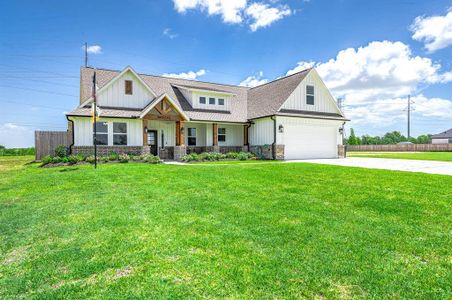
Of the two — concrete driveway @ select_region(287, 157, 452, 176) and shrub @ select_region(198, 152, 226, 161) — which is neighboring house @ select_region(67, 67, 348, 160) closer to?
shrub @ select_region(198, 152, 226, 161)

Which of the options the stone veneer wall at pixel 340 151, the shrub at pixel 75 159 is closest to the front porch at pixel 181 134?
the shrub at pixel 75 159

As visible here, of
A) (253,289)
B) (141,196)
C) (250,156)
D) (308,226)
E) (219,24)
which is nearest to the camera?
(253,289)

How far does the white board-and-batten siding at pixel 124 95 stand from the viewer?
17.1 m

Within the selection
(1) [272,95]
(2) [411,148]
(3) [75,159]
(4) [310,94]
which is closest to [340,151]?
(4) [310,94]

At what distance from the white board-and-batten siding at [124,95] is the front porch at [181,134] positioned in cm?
158

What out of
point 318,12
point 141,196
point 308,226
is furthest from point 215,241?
point 318,12

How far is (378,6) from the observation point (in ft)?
45.9

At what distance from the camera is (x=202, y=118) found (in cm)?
1917

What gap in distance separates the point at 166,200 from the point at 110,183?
3.13 metres

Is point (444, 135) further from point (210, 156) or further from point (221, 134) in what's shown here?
point (210, 156)

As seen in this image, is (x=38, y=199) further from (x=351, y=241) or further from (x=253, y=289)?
(x=351, y=241)

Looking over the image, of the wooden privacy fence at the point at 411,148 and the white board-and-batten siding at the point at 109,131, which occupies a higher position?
the white board-and-batten siding at the point at 109,131

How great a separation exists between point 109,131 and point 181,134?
4.62 m

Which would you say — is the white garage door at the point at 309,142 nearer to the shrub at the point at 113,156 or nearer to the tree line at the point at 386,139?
the shrub at the point at 113,156
